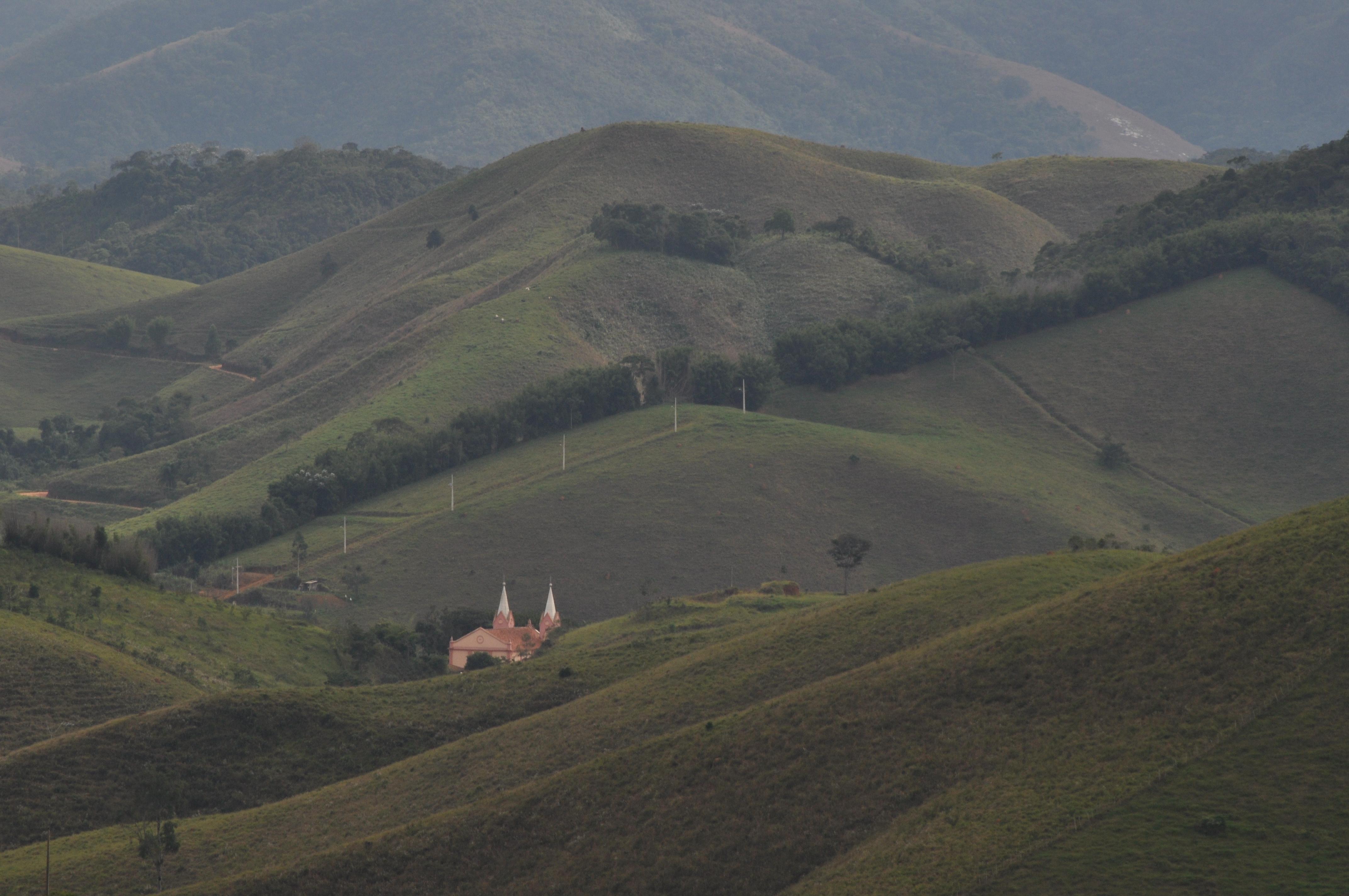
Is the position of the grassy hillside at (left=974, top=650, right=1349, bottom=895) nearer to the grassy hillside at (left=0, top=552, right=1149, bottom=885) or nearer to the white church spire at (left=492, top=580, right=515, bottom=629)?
the grassy hillside at (left=0, top=552, right=1149, bottom=885)

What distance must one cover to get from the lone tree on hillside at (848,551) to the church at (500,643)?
79.9 feet

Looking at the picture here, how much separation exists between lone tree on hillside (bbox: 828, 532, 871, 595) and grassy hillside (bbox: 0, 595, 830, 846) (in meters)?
41.2

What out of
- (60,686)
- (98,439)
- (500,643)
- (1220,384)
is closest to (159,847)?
(60,686)

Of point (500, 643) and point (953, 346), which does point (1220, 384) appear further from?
point (500, 643)

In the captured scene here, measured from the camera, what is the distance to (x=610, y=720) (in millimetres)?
54438

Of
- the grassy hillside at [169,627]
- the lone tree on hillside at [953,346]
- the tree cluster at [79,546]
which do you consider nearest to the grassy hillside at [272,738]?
the grassy hillside at [169,627]

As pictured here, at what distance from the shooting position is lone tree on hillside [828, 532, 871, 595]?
372 ft

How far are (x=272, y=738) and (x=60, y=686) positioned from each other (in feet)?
37.3

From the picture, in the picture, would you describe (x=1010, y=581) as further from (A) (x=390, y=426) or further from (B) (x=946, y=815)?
(A) (x=390, y=426)

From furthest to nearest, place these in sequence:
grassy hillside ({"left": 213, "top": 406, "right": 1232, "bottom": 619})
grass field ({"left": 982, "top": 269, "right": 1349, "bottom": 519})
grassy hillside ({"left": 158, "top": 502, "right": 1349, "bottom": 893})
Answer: grass field ({"left": 982, "top": 269, "right": 1349, "bottom": 519}), grassy hillside ({"left": 213, "top": 406, "right": 1232, "bottom": 619}), grassy hillside ({"left": 158, "top": 502, "right": 1349, "bottom": 893})

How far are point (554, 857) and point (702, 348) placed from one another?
14266 centimetres

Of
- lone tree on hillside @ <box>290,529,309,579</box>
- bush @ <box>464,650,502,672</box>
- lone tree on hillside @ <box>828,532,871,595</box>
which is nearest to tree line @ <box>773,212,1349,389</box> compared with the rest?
lone tree on hillside @ <box>828,532,871,595</box>

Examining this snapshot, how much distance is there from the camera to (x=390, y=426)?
15175 cm

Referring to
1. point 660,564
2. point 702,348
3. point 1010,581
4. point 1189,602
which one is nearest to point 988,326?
point 702,348
